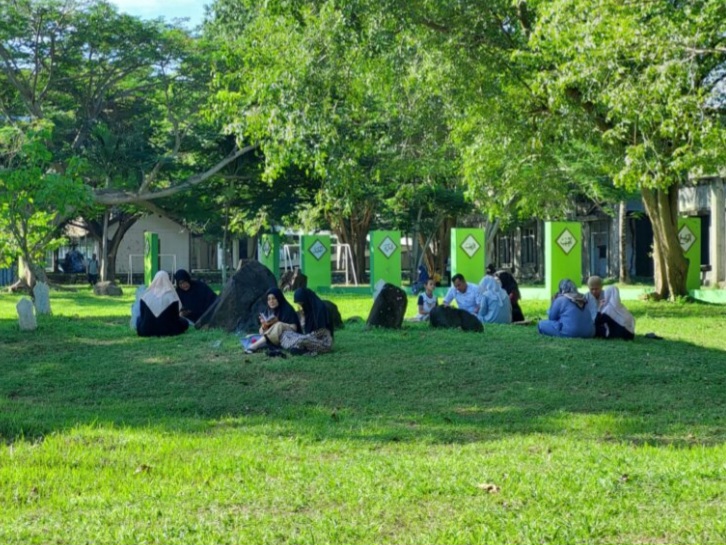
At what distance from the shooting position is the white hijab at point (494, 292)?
17.0 metres

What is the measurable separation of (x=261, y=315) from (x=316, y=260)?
19406 millimetres

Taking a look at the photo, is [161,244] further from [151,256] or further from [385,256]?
[385,256]

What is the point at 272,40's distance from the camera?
19.1 meters

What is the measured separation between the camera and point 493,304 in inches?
671

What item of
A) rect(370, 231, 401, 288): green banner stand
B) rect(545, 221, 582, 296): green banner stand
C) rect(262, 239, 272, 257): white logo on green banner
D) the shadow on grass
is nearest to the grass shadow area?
the shadow on grass

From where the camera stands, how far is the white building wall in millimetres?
52344

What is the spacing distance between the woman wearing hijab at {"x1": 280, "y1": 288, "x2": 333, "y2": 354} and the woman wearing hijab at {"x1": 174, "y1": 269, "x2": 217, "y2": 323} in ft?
13.7

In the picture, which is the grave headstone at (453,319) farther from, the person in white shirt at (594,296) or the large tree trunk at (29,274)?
the large tree trunk at (29,274)

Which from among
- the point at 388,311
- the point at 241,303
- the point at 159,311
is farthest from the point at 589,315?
the point at 159,311

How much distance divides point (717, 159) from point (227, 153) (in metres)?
20.5

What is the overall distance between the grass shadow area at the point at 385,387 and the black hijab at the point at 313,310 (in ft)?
1.59

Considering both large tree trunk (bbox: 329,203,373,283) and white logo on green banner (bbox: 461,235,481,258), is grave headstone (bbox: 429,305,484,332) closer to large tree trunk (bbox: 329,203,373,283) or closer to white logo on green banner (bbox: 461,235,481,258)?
white logo on green banner (bbox: 461,235,481,258)

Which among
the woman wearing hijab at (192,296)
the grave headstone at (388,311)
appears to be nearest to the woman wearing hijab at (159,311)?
the woman wearing hijab at (192,296)

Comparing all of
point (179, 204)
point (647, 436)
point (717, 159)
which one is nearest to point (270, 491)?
point (647, 436)
